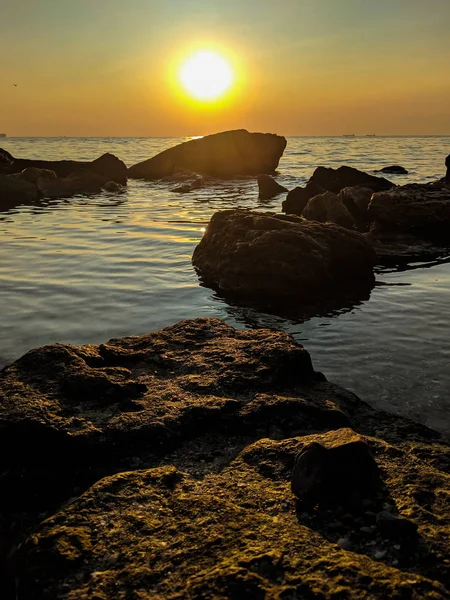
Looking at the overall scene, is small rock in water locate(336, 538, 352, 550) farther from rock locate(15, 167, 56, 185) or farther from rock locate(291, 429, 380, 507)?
rock locate(15, 167, 56, 185)

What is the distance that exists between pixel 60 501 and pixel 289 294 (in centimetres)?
584

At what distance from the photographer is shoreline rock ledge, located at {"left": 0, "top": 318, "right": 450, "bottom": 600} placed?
2.18m

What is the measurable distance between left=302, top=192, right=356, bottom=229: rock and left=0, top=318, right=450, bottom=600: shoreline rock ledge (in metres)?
12.2

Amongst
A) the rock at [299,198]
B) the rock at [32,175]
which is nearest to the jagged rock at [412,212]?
the rock at [299,198]

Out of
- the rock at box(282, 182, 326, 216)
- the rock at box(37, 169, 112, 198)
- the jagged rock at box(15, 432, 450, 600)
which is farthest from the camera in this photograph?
the rock at box(37, 169, 112, 198)

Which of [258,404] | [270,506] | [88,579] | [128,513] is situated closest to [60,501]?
[128,513]

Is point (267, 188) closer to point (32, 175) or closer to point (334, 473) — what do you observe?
point (32, 175)

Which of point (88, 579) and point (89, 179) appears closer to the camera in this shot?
point (88, 579)

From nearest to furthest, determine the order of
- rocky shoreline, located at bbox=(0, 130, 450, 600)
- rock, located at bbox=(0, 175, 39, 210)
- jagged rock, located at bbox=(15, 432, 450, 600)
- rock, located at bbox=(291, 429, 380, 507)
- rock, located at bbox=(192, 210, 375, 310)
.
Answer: jagged rock, located at bbox=(15, 432, 450, 600) → rocky shoreline, located at bbox=(0, 130, 450, 600) → rock, located at bbox=(291, 429, 380, 507) → rock, located at bbox=(192, 210, 375, 310) → rock, located at bbox=(0, 175, 39, 210)

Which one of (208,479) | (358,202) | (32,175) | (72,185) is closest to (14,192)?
(72,185)

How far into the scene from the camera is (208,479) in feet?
9.74

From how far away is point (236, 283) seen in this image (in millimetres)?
8766

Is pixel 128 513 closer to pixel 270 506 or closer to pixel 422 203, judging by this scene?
pixel 270 506

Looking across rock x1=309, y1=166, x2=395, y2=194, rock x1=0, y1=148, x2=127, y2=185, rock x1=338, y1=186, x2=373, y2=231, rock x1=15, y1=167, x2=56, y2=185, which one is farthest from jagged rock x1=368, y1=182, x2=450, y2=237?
rock x1=0, y1=148, x2=127, y2=185
